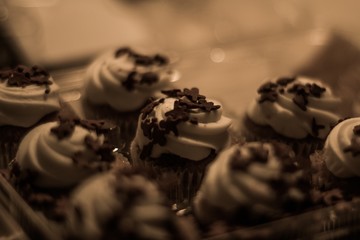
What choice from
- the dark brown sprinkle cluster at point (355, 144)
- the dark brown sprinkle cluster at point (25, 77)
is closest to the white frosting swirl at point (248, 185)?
the dark brown sprinkle cluster at point (355, 144)

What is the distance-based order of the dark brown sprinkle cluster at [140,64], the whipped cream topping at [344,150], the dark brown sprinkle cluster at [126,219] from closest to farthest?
the dark brown sprinkle cluster at [126,219] → the whipped cream topping at [344,150] → the dark brown sprinkle cluster at [140,64]

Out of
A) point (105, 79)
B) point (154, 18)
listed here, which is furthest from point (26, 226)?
point (154, 18)

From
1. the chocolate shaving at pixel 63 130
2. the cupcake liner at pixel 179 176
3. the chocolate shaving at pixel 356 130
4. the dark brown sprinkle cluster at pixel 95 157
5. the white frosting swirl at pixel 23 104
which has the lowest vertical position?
the cupcake liner at pixel 179 176

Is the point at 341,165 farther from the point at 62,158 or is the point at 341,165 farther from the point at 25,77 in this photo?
the point at 25,77

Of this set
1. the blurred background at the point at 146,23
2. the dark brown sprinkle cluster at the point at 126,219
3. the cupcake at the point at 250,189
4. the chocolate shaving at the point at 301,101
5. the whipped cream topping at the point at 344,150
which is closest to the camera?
the dark brown sprinkle cluster at the point at 126,219

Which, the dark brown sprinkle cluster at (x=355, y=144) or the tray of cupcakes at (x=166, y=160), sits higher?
the dark brown sprinkle cluster at (x=355, y=144)

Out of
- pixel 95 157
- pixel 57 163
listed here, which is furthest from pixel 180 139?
pixel 57 163

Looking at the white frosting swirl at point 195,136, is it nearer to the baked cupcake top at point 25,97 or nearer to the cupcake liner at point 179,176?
the cupcake liner at point 179,176
